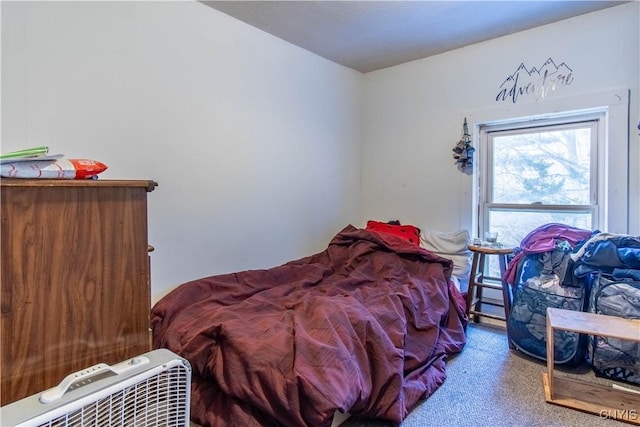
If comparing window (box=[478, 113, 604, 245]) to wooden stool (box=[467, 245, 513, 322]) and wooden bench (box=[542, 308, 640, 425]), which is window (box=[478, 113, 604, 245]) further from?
wooden bench (box=[542, 308, 640, 425])

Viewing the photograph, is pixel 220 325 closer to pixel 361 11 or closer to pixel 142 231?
pixel 142 231

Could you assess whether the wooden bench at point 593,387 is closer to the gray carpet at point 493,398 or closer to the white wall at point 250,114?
the gray carpet at point 493,398

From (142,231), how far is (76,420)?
0.52m

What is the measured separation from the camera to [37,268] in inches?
37.9

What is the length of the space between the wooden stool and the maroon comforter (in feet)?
0.99

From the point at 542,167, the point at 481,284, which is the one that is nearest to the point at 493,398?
the point at 481,284

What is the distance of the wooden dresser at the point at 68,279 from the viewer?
926mm

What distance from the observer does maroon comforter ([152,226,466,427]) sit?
1358mm

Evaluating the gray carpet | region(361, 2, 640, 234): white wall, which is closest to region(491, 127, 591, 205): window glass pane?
region(361, 2, 640, 234): white wall

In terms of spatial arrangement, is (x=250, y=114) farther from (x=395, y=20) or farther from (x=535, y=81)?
(x=535, y=81)

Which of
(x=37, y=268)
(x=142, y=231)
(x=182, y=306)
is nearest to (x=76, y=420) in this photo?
(x=37, y=268)

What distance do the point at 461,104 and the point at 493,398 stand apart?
2246 millimetres

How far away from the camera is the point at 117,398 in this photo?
3.12 feet

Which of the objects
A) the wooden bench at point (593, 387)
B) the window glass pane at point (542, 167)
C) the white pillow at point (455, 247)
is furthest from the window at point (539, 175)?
the wooden bench at point (593, 387)
